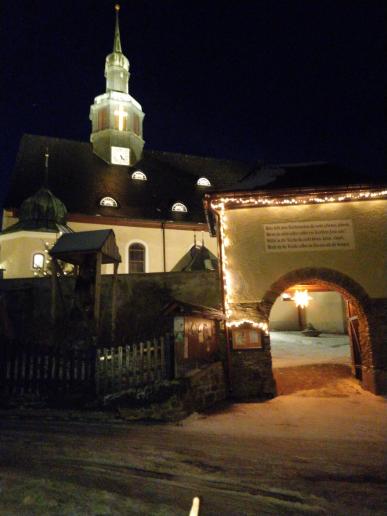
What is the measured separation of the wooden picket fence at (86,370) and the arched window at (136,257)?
13793 millimetres

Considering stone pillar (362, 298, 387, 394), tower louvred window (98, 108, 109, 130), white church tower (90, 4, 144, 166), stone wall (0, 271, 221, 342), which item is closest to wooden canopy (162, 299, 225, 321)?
stone wall (0, 271, 221, 342)

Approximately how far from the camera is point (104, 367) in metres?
8.64

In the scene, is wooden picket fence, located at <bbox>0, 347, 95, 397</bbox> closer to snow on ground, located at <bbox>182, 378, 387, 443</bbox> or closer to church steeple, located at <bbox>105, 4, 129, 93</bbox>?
snow on ground, located at <bbox>182, 378, 387, 443</bbox>

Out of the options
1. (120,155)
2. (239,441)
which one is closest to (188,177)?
(120,155)

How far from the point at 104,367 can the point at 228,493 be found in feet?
17.7

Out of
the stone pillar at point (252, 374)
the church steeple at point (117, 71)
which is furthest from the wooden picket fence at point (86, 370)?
the church steeple at point (117, 71)

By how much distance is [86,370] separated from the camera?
28.7 feet

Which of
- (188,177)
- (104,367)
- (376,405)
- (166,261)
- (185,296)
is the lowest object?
(376,405)

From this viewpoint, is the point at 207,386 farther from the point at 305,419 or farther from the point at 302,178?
the point at 302,178

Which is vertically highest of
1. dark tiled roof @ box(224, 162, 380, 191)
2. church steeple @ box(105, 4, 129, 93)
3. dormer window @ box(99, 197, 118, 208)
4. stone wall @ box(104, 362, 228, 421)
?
church steeple @ box(105, 4, 129, 93)

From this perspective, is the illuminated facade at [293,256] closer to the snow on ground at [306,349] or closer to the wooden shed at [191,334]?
the wooden shed at [191,334]

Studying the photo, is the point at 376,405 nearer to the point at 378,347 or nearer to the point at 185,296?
the point at 378,347

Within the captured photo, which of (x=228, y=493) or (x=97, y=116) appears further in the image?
(x=97, y=116)

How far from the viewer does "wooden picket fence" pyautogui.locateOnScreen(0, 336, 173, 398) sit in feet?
28.1
